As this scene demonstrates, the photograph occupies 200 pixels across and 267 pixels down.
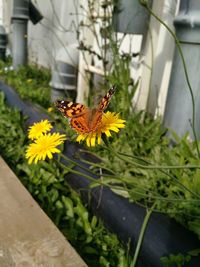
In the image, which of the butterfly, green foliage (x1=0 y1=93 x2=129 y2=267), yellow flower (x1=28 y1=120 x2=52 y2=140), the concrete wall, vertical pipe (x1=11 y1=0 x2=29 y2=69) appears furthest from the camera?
vertical pipe (x1=11 y1=0 x2=29 y2=69)

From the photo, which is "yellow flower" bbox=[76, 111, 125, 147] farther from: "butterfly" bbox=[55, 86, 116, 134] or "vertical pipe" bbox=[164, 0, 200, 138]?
"vertical pipe" bbox=[164, 0, 200, 138]

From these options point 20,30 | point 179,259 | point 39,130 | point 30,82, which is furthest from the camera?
point 20,30

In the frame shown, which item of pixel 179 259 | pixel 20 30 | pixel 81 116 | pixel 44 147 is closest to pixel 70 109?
pixel 81 116

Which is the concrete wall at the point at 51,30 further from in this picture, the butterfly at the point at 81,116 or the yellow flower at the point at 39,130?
the butterfly at the point at 81,116

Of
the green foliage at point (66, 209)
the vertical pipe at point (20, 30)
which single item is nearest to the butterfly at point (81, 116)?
the green foliage at point (66, 209)

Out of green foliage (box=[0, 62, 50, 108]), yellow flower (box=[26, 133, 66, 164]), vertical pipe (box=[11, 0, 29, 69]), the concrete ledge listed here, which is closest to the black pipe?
the concrete ledge

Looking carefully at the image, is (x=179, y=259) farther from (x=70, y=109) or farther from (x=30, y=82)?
(x=30, y=82)
